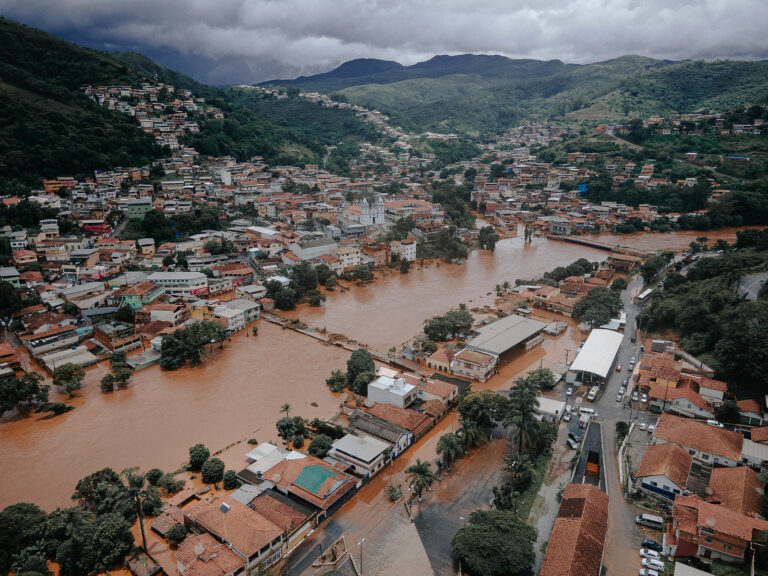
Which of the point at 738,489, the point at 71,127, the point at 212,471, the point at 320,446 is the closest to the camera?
the point at 738,489

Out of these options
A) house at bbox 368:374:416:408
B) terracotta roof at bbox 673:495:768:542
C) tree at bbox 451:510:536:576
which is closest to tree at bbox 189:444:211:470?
house at bbox 368:374:416:408

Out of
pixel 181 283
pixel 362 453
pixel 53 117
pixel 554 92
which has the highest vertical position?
pixel 554 92

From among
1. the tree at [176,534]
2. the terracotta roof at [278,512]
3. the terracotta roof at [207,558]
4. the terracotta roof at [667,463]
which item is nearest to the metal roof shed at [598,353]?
the terracotta roof at [667,463]

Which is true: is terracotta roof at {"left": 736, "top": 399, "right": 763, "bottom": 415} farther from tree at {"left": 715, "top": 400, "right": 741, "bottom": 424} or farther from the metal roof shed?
the metal roof shed

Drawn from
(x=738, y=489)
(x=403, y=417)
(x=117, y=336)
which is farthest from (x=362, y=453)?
(x=117, y=336)

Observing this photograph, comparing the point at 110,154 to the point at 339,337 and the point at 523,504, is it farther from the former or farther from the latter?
the point at 523,504

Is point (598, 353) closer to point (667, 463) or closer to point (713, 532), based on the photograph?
point (667, 463)

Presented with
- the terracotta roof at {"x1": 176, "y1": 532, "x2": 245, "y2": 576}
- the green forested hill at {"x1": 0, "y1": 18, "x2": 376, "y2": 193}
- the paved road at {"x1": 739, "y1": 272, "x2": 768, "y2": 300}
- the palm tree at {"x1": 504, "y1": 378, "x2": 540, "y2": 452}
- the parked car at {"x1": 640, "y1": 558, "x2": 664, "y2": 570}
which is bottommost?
the parked car at {"x1": 640, "y1": 558, "x2": 664, "y2": 570}
